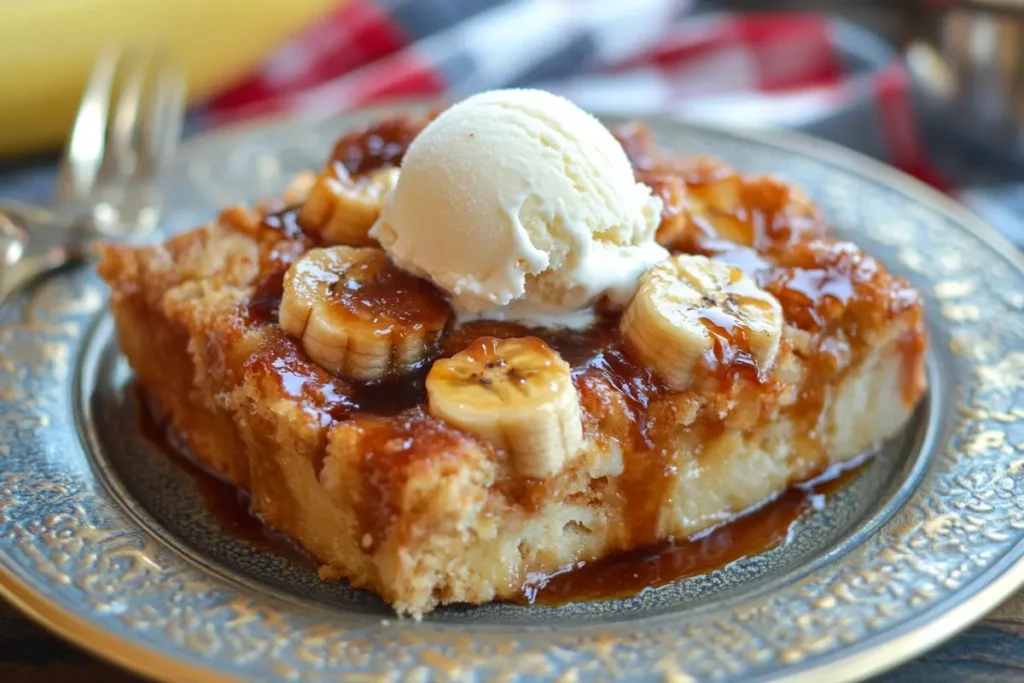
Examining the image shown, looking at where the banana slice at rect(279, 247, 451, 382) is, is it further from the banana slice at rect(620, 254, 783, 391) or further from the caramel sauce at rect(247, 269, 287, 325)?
the banana slice at rect(620, 254, 783, 391)

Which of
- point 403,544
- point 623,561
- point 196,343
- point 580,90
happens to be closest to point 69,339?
point 196,343

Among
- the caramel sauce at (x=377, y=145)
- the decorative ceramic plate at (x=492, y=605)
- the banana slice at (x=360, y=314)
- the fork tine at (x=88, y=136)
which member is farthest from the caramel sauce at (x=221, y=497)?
the fork tine at (x=88, y=136)

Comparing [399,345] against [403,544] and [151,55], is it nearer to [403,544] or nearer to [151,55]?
[403,544]

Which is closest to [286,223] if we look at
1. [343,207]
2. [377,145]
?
[343,207]

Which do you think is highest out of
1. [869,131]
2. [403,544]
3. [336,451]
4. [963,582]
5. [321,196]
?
[321,196]

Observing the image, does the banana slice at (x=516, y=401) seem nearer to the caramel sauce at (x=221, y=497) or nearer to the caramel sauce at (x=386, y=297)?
the caramel sauce at (x=386, y=297)

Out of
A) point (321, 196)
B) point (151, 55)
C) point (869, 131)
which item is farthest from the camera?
point (869, 131)

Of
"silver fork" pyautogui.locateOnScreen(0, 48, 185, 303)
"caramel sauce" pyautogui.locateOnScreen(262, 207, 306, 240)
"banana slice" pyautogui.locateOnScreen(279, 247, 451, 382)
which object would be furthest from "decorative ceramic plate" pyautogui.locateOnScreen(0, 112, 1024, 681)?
"caramel sauce" pyautogui.locateOnScreen(262, 207, 306, 240)

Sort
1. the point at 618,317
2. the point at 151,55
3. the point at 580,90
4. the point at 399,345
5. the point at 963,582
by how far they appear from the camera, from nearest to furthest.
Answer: the point at 963,582 → the point at 399,345 → the point at 618,317 → the point at 151,55 → the point at 580,90

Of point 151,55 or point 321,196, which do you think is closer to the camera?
point 321,196
